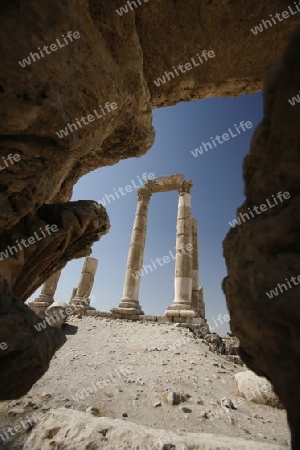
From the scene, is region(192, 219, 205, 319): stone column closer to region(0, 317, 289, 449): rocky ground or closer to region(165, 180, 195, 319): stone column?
region(165, 180, 195, 319): stone column

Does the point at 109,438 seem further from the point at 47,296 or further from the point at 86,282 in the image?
the point at 47,296

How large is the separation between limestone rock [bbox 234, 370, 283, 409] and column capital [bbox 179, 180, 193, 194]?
43.5 ft

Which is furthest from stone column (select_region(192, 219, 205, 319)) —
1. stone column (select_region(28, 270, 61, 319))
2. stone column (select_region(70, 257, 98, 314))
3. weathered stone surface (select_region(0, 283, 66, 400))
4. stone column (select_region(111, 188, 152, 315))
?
weathered stone surface (select_region(0, 283, 66, 400))

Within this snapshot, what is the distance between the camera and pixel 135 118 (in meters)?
3.07

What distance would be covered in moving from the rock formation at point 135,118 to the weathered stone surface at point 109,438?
138 cm

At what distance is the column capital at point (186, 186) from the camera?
17522 mm

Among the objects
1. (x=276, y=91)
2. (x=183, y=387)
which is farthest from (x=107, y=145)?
(x=183, y=387)

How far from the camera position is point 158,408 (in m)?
4.24

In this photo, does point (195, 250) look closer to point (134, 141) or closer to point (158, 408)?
point (158, 408)

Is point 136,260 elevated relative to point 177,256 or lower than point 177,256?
elevated

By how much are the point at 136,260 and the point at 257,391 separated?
11647 mm

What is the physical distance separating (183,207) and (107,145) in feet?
44.8

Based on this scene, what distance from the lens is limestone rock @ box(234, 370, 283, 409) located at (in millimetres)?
4890

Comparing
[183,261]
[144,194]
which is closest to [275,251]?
[183,261]
